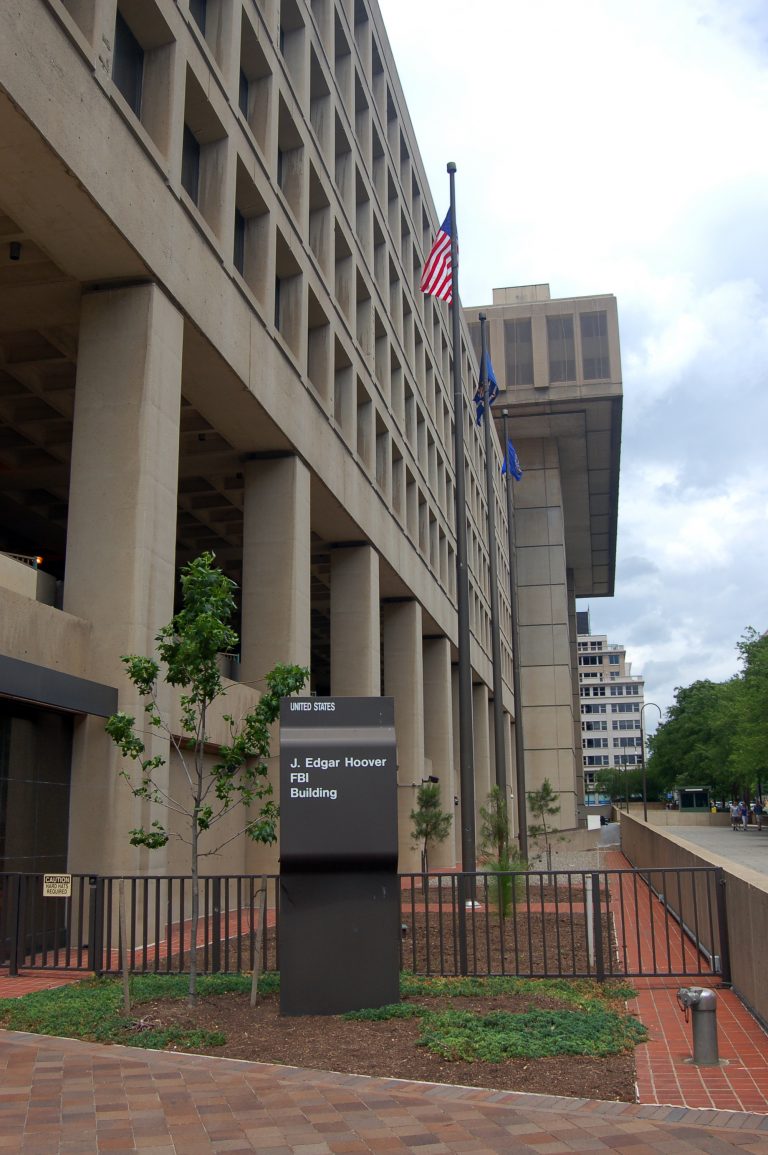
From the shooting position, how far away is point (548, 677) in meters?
73.4

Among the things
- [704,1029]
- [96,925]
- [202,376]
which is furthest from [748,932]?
[202,376]

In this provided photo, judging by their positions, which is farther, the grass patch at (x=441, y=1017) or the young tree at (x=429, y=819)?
the young tree at (x=429, y=819)

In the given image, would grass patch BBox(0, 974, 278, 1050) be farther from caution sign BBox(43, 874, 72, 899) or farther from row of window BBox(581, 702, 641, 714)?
row of window BBox(581, 702, 641, 714)

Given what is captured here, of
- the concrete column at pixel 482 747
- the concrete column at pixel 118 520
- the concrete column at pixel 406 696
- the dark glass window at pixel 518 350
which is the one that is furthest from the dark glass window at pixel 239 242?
the dark glass window at pixel 518 350

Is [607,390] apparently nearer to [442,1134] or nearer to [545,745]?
[545,745]

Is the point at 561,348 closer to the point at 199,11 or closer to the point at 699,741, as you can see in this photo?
the point at 699,741

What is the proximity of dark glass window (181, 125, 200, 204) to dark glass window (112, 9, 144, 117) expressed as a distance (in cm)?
207

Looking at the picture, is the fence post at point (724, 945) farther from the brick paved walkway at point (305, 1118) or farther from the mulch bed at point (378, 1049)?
the brick paved walkway at point (305, 1118)

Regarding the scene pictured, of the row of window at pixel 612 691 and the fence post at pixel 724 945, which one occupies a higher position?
the row of window at pixel 612 691

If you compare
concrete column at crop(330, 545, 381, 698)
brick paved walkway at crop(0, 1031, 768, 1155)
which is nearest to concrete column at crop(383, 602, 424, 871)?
concrete column at crop(330, 545, 381, 698)

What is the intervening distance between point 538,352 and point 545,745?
26.5 metres

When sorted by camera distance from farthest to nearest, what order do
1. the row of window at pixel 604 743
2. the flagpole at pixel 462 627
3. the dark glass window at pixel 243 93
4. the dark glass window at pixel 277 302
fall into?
the row of window at pixel 604 743 < the dark glass window at pixel 277 302 < the dark glass window at pixel 243 93 < the flagpole at pixel 462 627

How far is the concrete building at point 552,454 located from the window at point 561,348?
0.06 m

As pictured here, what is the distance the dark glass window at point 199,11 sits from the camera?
64.0 ft
